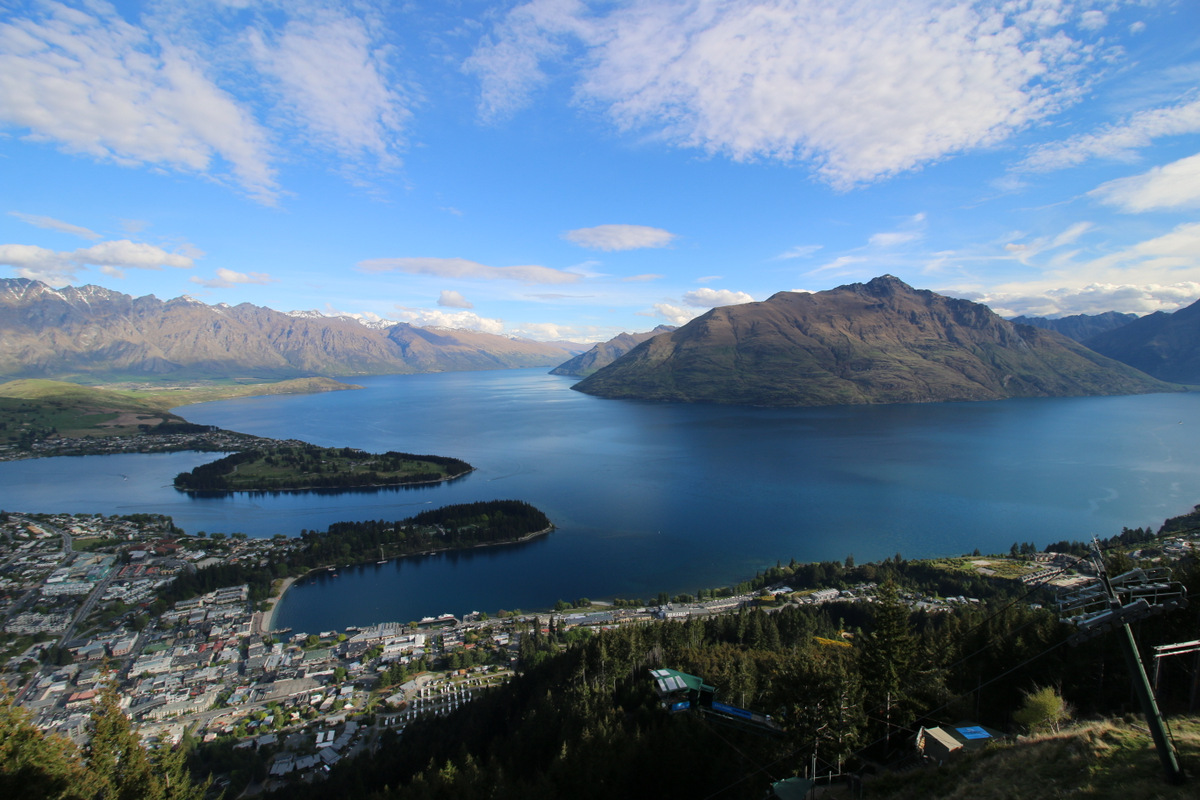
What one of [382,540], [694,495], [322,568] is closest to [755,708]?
[322,568]

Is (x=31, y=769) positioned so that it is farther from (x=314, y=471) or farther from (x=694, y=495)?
(x=314, y=471)

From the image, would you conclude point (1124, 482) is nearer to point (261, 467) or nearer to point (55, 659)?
point (55, 659)

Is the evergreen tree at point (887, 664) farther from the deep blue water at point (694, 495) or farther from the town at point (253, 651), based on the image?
the deep blue water at point (694, 495)

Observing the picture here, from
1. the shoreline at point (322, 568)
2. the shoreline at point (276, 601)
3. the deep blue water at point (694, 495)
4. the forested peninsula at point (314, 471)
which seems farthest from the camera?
the forested peninsula at point (314, 471)

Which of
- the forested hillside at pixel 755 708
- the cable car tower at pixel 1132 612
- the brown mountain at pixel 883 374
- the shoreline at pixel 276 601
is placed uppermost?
the brown mountain at pixel 883 374

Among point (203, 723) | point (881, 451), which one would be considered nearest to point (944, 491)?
point (881, 451)

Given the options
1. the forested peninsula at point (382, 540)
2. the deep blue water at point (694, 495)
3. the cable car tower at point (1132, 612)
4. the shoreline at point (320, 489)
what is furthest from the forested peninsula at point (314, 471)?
the cable car tower at point (1132, 612)
